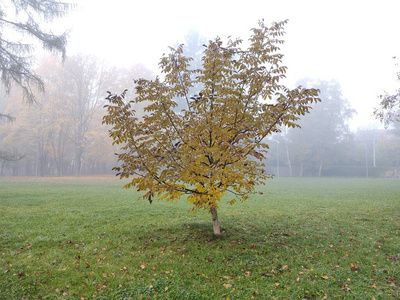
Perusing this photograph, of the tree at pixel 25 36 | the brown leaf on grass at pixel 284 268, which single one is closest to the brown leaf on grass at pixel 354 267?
the brown leaf on grass at pixel 284 268

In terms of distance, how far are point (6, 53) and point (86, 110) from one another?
20.2 metres

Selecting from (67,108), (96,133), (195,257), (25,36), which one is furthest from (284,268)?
(67,108)

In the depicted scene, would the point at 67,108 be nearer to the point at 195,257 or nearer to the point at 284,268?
the point at 195,257

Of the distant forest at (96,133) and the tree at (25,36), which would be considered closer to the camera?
the tree at (25,36)

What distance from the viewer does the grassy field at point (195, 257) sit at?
318cm

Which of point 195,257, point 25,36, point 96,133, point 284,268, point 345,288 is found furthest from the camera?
point 96,133

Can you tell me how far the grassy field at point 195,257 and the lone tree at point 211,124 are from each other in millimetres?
923

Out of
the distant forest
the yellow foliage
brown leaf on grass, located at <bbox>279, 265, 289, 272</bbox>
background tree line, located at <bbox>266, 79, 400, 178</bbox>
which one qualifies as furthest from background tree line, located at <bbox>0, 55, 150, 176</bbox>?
brown leaf on grass, located at <bbox>279, 265, 289, 272</bbox>

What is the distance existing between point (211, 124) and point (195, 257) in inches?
78.6

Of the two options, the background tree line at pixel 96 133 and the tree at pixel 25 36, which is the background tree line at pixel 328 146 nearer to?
the background tree line at pixel 96 133

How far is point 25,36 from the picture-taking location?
34.7 feet

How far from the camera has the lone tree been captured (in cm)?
422

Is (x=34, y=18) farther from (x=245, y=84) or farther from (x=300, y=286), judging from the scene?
(x=300, y=286)

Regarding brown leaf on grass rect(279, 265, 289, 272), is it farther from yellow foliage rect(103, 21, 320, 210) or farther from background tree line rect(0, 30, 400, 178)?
background tree line rect(0, 30, 400, 178)
